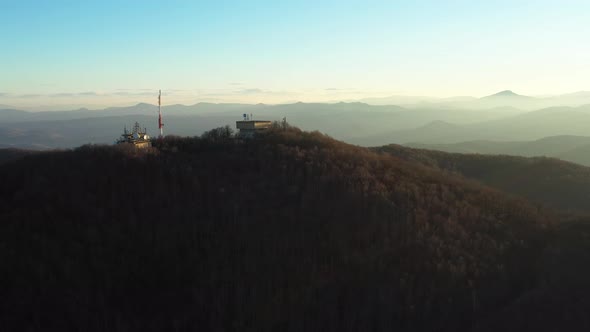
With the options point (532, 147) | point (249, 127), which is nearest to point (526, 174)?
point (249, 127)

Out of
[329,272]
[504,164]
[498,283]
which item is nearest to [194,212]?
[329,272]

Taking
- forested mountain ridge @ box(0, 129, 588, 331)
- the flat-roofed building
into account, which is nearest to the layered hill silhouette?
the flat-roofed building

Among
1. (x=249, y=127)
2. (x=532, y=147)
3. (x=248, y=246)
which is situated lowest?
(x=532, y=147)

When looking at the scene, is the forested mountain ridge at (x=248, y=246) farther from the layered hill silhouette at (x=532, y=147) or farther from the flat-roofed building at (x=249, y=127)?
the layered hill silhouette at (x=532, y=147)

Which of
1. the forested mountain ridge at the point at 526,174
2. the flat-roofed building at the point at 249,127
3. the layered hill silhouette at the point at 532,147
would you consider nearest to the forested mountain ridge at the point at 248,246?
the flat-roofed building at the point at 249,127

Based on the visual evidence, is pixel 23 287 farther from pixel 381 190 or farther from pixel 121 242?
pixel 381 190

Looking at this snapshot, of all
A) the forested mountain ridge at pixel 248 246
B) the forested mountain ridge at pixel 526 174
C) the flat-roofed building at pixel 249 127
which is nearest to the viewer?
the forested mountain ridge at pixel 248 246

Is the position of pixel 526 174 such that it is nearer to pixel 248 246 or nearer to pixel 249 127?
pixel 249 127

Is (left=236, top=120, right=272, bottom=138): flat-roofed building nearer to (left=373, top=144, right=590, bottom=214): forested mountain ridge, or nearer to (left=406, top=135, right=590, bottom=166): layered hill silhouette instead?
(left=373, top=144, right=590, bottom=214): forested mountain ridge
